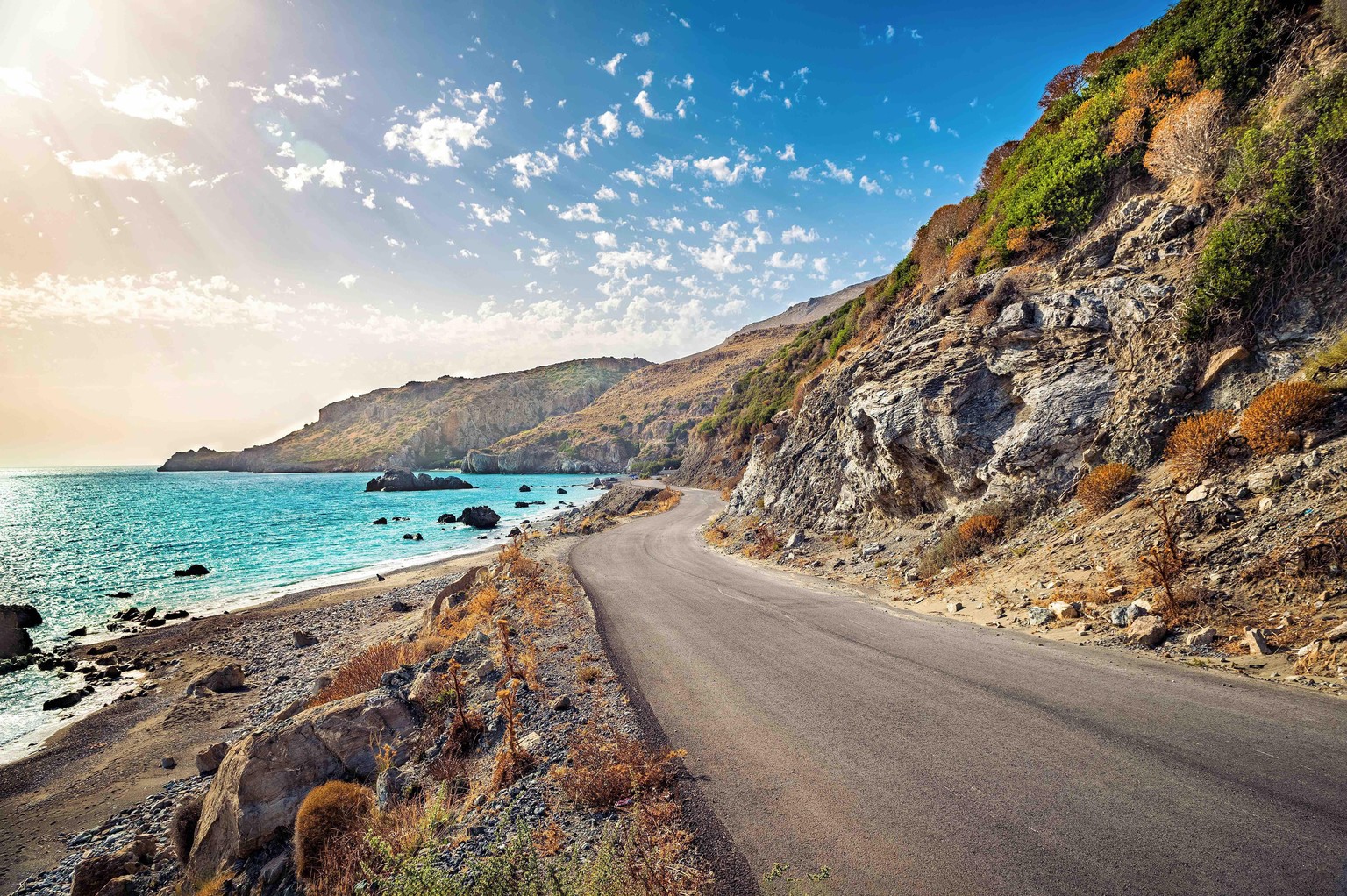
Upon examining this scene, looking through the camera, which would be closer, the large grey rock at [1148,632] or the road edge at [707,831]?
the road edge at [707,831]

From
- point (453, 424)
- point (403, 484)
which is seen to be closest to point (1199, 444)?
point (403, 484)

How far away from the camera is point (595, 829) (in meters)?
4.70

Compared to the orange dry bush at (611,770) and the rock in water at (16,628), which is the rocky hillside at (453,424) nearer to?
the rock in water at (16,628)

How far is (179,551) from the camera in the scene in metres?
36.7

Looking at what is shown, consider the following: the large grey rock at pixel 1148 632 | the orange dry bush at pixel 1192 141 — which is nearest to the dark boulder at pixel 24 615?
the large grey rock at pixel 1148 632

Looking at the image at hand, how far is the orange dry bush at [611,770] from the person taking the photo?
5164mm

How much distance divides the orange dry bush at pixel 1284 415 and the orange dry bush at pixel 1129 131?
1072 centimetres

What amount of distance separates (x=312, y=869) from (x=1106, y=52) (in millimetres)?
34344

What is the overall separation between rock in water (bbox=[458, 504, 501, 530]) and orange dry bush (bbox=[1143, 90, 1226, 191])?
52010 mm

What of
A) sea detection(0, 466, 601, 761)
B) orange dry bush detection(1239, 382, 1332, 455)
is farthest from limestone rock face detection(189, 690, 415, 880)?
orange dry bush detection(1239, 382, 1332, 455)

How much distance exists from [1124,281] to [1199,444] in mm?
5775

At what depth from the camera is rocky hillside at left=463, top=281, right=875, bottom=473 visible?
120m

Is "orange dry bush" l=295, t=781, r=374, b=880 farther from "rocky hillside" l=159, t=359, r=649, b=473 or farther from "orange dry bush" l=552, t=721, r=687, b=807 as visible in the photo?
"rocky hillside" l=159, t=359, r=649, b=473

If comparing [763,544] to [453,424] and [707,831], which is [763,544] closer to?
[707,831]
